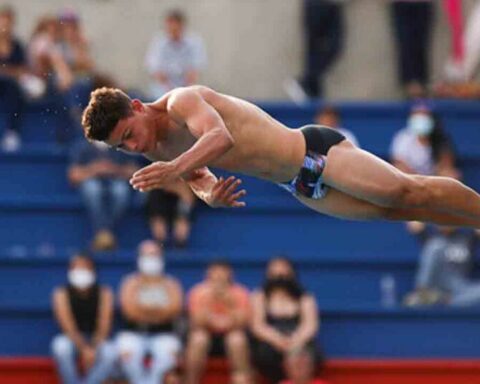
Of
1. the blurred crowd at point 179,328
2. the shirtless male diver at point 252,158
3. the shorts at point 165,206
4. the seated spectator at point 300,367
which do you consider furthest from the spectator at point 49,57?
the shirtless male diver at point 252,158

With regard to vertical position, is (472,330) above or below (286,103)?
below

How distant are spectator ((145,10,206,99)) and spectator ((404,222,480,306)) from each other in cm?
349

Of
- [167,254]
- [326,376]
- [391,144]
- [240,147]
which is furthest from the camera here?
[391,144]

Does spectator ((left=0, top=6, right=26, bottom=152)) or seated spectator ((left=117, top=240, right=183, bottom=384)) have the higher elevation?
spectator ((left=0, top=6, right=26, bottom=152))

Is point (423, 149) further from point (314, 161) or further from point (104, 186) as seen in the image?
point (314, 161)

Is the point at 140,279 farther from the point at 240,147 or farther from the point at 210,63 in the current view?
the point at 240,147

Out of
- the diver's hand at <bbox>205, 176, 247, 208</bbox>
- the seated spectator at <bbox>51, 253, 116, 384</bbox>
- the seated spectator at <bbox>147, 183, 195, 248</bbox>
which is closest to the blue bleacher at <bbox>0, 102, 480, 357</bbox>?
the seated spectator at <bbox>147, 183, 195, 248</bbox>

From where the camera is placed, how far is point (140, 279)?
17844 mm

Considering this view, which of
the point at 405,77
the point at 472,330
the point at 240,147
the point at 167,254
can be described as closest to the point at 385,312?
the point at 472,330

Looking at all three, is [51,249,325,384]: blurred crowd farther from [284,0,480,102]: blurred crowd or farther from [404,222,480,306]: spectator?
[284,0,480,102]: blurred crowd

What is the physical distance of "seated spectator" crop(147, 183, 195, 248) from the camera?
18.9 meters

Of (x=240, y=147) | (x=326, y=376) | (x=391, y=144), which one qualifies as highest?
(x=240, y=147)

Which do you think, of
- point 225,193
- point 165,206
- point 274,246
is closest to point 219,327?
point 165,206

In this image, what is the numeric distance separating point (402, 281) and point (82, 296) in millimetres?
3445
